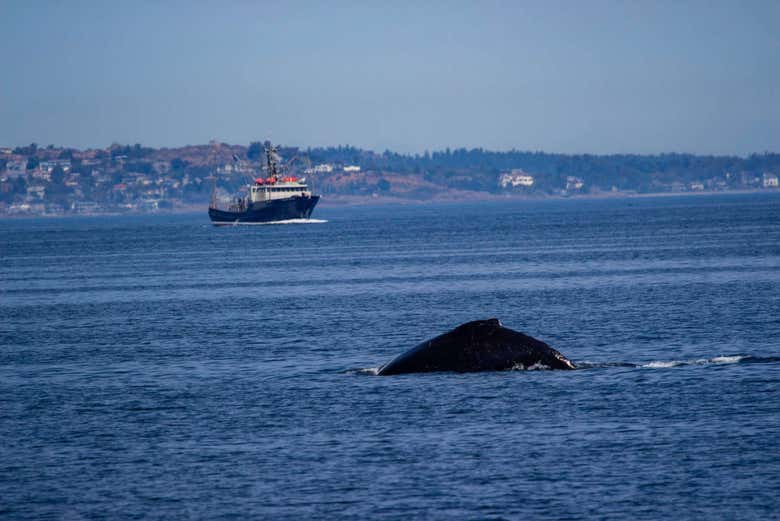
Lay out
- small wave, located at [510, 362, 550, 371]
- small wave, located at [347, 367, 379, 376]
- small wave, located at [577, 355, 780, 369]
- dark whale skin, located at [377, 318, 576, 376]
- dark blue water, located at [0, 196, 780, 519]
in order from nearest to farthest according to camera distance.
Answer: dark blue water, located at [0, 196, 780, 519] → dark whale skin, located at [377, 318, 576, 376] → small wave, located at [510, 362, 550, 371] → small wave, located at [577, 355, 780, 369] → small wave, located at [347, 367, 379, 376]

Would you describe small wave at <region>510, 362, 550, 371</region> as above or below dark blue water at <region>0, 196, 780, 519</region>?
above

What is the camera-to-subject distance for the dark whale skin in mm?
29328

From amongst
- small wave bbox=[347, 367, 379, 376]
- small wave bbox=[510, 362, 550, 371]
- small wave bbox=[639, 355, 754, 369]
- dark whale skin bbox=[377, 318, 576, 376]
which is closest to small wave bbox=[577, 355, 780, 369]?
small wave bbox=[639, 355, 754, 369]

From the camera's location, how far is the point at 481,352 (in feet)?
96.5

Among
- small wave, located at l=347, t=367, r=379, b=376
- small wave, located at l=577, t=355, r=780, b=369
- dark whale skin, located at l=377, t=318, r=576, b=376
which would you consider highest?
dark whale skin, located at l=377, t=318, r=576, b=376

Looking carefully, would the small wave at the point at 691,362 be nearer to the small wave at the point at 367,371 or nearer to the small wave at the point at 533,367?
the small wave at the point at 533,367

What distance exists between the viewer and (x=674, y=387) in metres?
27.2

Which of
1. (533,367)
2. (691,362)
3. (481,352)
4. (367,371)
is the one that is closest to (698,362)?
(691,362)

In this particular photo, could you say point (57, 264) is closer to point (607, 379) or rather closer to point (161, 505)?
point (607, 379)

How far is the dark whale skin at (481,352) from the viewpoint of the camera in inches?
1155

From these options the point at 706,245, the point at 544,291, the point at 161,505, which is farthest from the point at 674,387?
the point at 706,245

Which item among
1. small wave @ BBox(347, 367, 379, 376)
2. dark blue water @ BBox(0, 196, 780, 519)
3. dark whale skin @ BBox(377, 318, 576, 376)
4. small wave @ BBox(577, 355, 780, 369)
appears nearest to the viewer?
dark blue water @ BBox(0, 196, 780, 519)

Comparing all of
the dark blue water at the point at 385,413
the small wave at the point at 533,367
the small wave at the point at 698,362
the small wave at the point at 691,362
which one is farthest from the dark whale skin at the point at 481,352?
the small wave at the point at 698,362

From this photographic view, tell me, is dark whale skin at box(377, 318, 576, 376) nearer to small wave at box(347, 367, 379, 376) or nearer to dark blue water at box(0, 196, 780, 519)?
dark blue water at box(0, 196, 780, 519)
